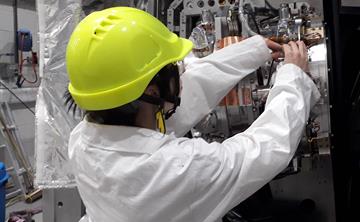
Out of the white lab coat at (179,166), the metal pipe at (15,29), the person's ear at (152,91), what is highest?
the metal pipe at (15,29)

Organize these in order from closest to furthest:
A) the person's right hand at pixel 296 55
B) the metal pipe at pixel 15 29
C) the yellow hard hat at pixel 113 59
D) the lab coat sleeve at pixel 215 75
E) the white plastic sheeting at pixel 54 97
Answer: the yellow hard hat at pixel 113 59
the person's right hand at pixel 296 55
the lab coat sleeve at pixel 215 75
the white plastic sheeting at pixel 54 97
the metal pipe at pixel 15 29

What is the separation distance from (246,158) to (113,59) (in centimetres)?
42

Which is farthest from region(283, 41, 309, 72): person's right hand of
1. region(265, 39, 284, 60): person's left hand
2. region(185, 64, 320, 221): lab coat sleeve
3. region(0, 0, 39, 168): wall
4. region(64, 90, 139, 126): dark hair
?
region(0, 0, 39, 168): wall

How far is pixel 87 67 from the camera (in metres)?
0.94

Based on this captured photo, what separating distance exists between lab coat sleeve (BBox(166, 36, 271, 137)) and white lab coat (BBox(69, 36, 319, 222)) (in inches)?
8.4

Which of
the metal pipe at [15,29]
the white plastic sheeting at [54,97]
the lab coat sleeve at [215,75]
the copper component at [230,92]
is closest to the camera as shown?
the lab coat sleeve at [215,75]

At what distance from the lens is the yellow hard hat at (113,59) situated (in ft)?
3.06

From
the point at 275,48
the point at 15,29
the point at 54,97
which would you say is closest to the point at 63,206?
the point at 54,97

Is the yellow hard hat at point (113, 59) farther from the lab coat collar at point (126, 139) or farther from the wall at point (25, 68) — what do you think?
the wall at point (25, 68)

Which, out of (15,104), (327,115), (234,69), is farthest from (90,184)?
(15,104)

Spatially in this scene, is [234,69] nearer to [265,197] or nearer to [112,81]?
[112,81]

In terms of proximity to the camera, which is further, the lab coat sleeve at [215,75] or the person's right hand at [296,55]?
the lab coat sleeve at [215,75]

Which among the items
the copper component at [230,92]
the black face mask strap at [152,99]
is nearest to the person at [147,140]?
the black face mask strap at [152,99]

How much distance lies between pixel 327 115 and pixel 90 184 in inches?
35.5
